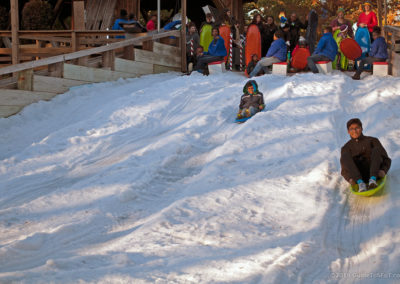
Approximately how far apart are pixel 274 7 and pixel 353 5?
3.97m

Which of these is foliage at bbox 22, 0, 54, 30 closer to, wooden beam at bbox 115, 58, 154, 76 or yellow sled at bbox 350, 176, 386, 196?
wooden beam at bbox 115, 58, 154, 76

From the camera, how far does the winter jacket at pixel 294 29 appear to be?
14453mm

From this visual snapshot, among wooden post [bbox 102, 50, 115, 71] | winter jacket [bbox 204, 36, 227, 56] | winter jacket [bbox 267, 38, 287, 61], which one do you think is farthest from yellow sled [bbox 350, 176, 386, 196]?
winter jacket [bbox 204, 36, 227, 56]

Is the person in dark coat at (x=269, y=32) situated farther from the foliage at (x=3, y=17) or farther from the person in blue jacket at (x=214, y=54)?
the foliage at (x=3, y=17)

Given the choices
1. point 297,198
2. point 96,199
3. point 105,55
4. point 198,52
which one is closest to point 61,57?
point 105,55

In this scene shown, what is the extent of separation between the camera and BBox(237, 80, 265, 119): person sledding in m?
9.25

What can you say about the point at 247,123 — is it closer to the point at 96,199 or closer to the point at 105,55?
the point at 96,199

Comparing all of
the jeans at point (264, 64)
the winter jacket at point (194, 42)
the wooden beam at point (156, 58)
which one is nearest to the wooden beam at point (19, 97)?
the wooden beam at point (156, 58)

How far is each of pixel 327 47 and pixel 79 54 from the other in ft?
19.9

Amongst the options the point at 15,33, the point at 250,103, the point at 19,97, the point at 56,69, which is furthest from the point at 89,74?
the point at 250,103

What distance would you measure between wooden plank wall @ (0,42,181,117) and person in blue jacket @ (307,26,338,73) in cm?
426

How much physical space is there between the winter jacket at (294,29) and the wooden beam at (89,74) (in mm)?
4781

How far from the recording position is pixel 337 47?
13188 millimetres

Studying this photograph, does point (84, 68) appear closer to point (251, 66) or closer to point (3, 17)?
point (251, 66)
